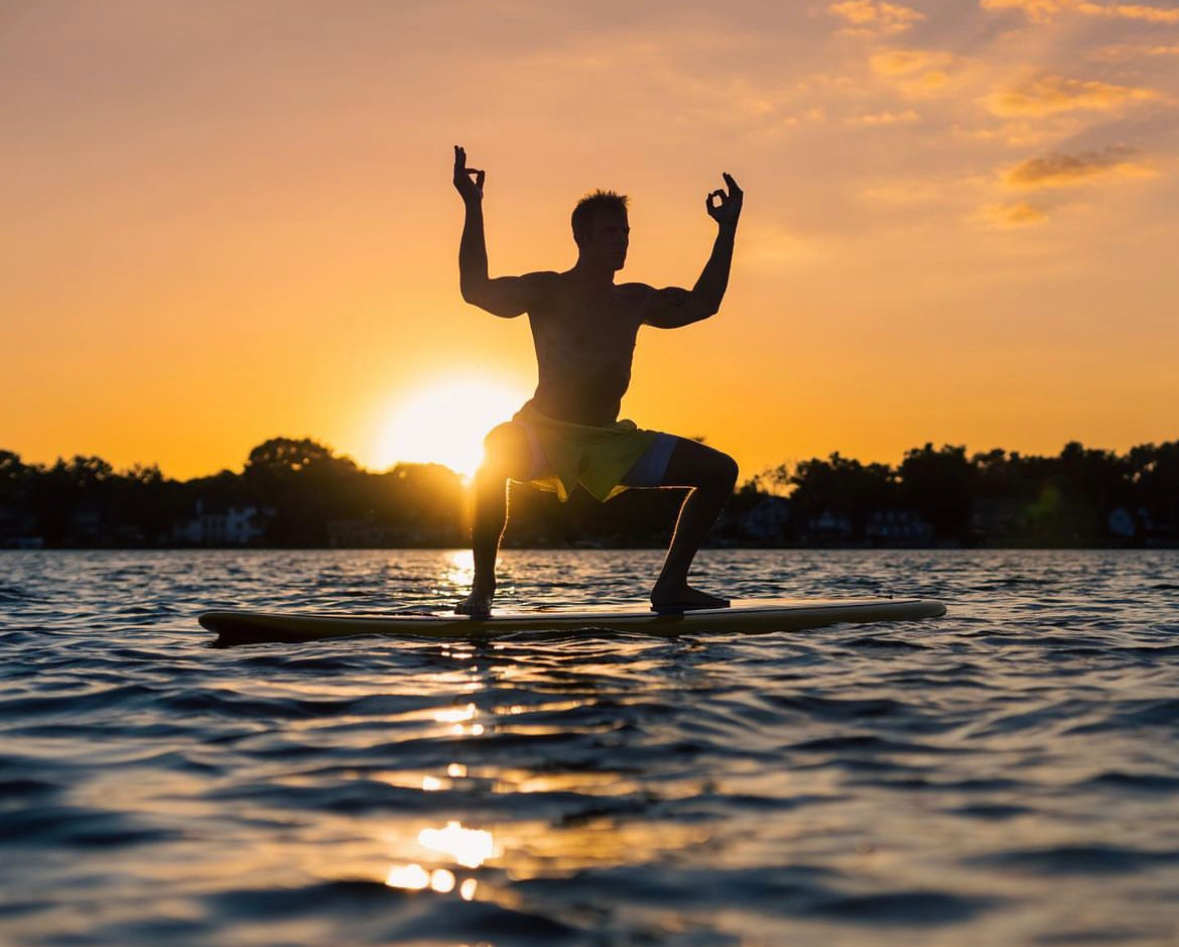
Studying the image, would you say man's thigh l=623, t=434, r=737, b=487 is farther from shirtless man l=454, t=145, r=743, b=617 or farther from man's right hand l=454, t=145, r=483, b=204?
man's right hand l=454, t=145, r=483, b=204

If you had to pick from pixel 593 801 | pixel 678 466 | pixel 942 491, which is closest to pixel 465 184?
pixel 678 466

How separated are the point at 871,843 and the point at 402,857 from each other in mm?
1039

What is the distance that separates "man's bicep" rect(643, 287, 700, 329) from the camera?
7.70 m

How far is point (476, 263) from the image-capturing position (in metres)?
7.15

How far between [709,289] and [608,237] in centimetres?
77

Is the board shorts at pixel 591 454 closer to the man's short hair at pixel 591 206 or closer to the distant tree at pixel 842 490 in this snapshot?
the man's short hair at pixel 591 206

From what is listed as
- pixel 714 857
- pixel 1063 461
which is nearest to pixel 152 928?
pixel 714 857

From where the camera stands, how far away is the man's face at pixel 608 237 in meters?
7.37

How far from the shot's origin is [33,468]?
157 metres

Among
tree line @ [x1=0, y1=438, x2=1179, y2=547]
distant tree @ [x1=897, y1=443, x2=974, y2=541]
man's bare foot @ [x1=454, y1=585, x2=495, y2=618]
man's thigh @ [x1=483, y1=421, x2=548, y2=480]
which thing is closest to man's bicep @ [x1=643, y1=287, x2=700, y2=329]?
man's thigh @ [x1=483, y1=421, x2=548, y2=480]

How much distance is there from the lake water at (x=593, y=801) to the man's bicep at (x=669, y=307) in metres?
2.44

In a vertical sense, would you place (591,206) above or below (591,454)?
above

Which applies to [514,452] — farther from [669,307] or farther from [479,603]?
[669,307]

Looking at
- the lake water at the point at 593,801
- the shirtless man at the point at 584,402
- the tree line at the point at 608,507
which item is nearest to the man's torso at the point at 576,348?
the shirtless man at the point at 584,402
